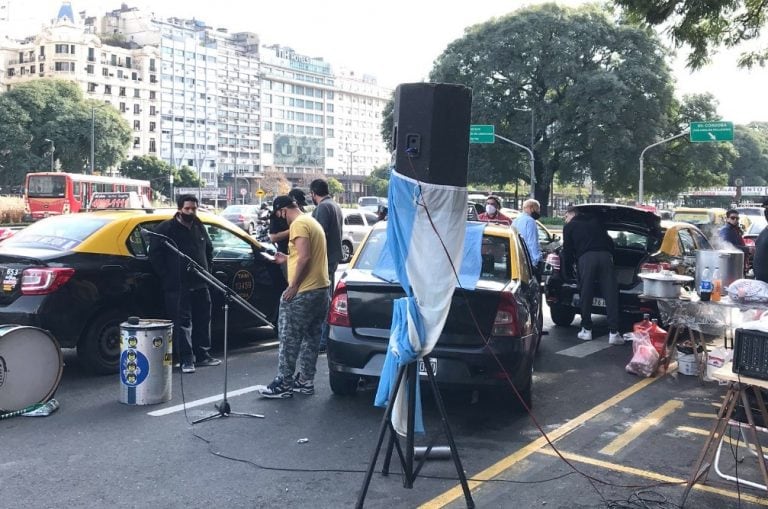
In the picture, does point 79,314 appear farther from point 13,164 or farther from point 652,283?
point 13,164

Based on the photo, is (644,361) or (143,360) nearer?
(143,360)

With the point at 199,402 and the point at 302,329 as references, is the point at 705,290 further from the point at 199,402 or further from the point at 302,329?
the point at 199,402

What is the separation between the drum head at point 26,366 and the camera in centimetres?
542

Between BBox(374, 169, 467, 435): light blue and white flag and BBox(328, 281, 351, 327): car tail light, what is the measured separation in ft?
5.68

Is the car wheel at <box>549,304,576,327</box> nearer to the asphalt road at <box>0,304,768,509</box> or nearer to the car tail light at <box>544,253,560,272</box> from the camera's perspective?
the car tail light at <box>544,253,560,272</box>

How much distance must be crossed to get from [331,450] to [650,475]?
2.15 m

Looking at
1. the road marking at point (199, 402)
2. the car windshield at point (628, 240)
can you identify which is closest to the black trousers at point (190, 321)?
the road marking at point (199, 402)

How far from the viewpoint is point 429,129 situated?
3.96 m

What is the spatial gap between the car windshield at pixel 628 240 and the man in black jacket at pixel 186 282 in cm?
638

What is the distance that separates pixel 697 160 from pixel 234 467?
44.6 metres

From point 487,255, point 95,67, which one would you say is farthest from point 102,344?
point 95,67

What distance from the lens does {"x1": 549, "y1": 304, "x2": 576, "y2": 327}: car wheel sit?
10.4m

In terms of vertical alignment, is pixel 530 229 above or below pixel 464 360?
above

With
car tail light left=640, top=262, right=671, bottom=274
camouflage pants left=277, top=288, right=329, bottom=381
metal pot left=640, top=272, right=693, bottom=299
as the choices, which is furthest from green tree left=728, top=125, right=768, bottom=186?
camouflage pants left=277, top=288, right=329, bottom=381
